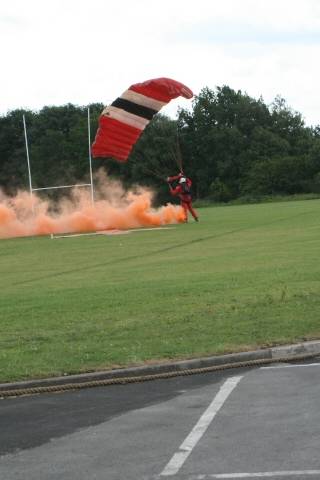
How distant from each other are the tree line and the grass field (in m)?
60.0

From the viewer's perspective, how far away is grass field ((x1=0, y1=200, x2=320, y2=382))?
35.3 ft

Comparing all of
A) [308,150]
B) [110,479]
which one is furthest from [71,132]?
[110,479]

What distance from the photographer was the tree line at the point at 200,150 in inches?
3425

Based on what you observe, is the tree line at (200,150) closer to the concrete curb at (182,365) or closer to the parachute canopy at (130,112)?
the parachute canopy at (130,112)

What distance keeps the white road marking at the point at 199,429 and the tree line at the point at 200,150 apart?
73551 millimetres

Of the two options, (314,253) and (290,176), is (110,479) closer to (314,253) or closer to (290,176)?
(314,253)

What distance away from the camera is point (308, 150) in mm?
93812

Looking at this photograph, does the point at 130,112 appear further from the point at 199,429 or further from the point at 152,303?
the point at 199,429

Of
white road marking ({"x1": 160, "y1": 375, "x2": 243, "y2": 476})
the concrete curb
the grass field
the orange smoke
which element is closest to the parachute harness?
the concrete curb

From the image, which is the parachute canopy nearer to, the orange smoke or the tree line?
the orange smoke

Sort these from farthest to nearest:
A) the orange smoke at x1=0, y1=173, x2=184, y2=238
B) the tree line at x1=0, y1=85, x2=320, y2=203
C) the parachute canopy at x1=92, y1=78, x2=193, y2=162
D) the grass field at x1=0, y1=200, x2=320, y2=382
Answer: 1. the tree line at x1=0, y1=85, x2=320, y2=203
2. the orange smoke at x1=0, y1=173, x2=184, y2=238
3. the parachute canopy at x1=92, y1=78, x2=193, y2=162
4. the grass field at x1=0, y1=200, x2=320, y2=382

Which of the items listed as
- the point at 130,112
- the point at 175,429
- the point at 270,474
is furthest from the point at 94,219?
the point at 270,474

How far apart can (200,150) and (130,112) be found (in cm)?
6655

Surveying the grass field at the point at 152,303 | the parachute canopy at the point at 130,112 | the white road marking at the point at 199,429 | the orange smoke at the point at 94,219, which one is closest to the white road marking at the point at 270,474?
the white road marking at the point at 199,429
